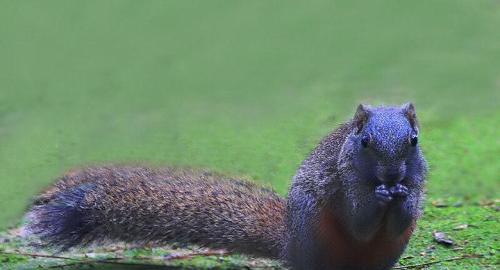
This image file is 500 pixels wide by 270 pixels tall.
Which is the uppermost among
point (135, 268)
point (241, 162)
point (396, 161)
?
point (241, 162)

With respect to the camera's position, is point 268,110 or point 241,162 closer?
point 241,162

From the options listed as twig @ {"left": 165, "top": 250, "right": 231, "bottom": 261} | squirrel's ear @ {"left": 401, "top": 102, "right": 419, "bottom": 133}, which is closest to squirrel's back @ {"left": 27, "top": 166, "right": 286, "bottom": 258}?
twig @ {"left": 165, "top": 250, "right": 231, "bottom": 261}

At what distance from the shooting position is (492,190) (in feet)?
26.6

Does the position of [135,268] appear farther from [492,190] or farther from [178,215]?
[492,190]

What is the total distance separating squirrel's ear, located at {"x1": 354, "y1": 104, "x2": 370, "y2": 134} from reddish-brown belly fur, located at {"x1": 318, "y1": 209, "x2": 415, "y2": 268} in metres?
0.58

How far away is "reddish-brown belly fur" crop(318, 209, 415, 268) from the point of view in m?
5.49

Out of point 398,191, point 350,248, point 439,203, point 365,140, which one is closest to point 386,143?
point 365,140

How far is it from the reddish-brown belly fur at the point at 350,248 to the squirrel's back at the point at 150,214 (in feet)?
1.48

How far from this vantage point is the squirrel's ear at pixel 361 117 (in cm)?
522

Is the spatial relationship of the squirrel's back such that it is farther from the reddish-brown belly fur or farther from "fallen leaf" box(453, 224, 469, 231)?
"fallen leaf" box(453, 224, 469, 231)

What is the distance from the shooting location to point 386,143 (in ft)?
16.2

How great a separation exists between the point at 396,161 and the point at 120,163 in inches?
85.0

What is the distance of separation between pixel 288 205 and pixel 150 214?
89cm

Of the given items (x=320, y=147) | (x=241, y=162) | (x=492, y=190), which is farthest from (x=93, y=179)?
(x=492, y=190)
